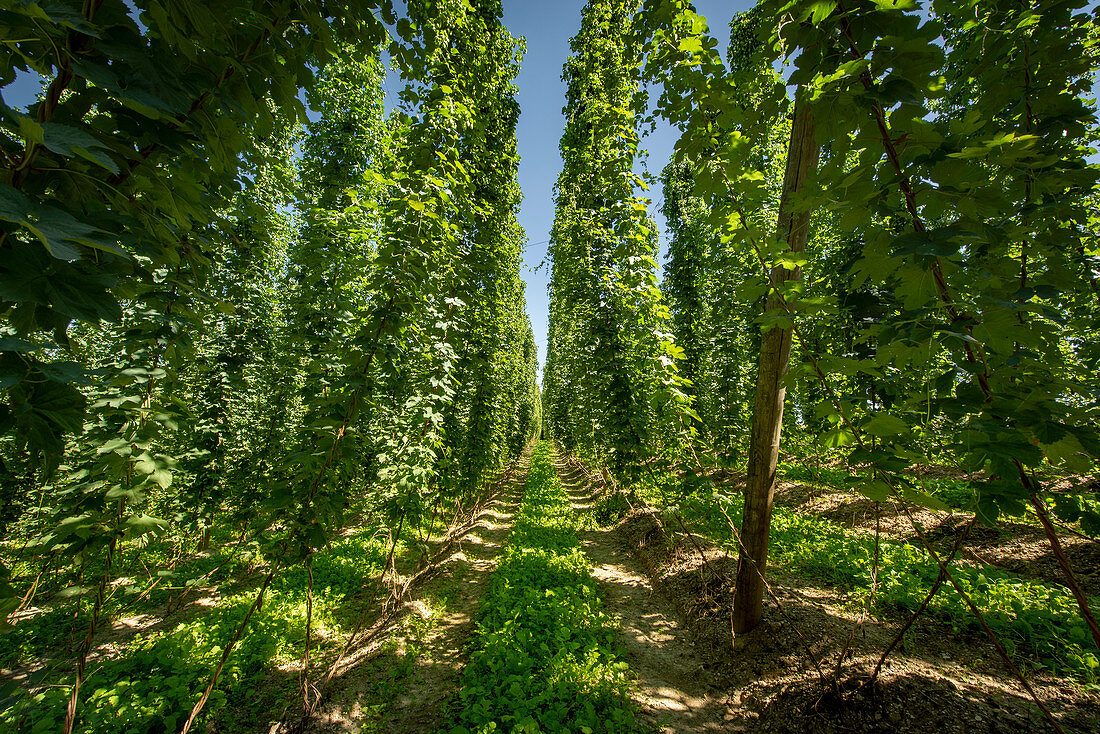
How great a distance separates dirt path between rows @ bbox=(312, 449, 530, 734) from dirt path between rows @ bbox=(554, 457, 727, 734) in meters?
1.78

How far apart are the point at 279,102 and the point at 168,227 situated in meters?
0.78

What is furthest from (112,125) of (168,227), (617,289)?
(617,289)

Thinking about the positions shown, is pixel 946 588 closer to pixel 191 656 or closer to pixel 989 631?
pixel 989 631

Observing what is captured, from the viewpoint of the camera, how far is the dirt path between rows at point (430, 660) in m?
3.13

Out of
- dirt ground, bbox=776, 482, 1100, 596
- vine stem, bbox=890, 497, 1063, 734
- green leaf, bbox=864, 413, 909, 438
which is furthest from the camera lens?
dirt ground, bbox=776, 482, 1100, 596

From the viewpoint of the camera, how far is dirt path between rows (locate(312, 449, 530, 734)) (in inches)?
123

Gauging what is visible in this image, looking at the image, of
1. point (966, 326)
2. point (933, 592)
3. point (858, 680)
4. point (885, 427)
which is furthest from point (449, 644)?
point (966, 326)

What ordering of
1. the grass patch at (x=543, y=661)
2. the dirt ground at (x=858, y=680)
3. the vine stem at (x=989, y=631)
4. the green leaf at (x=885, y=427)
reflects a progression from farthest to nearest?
the grass patch at (x=543, y=661)
the dirt ground at (x=858, y=680)
the green leaf at (x=885, y=427)
the vine stem at (x=989, y=631)

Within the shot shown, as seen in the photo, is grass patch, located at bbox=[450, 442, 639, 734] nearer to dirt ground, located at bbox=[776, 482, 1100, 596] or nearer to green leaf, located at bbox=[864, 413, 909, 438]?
green leaf, located at bbox=[864, 413, 909, 438]

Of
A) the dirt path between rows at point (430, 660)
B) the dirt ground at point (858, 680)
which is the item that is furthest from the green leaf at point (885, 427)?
the dirt path between rows at point (430, 660)

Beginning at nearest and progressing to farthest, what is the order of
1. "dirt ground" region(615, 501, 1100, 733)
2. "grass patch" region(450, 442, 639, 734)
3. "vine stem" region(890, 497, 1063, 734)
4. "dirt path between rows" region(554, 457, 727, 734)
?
"vine stem" region(890, 497, 1063, 734) → "dirt ground" region(615, 501, 1100, 733) → "grass patch" region(450, 442, 639, 734) → "dirt path between rows" region(554, 457, 727, 734)

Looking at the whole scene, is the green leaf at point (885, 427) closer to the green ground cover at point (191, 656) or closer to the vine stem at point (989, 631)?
the vine stem at point (989, 631)

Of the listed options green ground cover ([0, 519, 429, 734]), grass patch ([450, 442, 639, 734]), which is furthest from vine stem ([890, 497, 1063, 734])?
green ground cover ([0, 519, 429, 734])

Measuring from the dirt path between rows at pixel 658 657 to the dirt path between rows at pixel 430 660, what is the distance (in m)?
1.78
